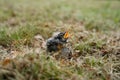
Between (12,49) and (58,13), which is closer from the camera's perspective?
(12,49)

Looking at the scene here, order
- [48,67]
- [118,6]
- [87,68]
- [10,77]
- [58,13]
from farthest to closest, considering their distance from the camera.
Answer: [118,6]
[58,13]
[87,68]
[48,67]
[10,77]

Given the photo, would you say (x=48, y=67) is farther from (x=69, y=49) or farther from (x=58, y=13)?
(x=58, y=13)

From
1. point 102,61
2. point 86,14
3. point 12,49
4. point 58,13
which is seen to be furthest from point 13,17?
point 102,61

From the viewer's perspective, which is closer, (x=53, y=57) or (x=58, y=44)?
(x=53, y=57)

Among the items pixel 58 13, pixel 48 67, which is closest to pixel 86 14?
pixel 58 13

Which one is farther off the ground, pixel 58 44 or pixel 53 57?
pixel 58 44

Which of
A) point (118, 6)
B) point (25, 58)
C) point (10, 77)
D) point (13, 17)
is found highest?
point (118, 6)

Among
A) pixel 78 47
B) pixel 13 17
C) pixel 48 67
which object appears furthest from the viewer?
pixel 13 17

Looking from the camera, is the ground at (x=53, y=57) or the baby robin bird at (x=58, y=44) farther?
the baby robin bird at (x=58, y=44)

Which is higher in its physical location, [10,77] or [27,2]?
[27,2]

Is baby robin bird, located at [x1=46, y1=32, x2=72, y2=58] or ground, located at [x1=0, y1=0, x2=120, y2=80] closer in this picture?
ground, located at [x1=0, y1=0, x2=120, y2=80]
